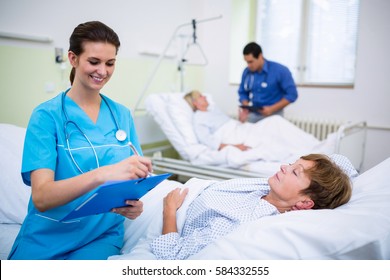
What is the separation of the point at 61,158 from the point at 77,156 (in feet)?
0.14

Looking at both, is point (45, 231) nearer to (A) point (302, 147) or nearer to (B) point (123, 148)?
(B) point (123, 148)

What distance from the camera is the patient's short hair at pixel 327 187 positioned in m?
0.96

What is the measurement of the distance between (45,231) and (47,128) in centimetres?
30

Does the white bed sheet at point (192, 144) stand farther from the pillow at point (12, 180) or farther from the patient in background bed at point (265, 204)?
the pillow at point (12, 180)

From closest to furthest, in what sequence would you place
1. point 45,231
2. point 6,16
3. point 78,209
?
point 78,209
point 45,231
point 6,16

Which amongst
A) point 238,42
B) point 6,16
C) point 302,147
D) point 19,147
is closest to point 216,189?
point 19,147

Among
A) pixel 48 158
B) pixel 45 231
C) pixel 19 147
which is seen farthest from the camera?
pixel 19 147

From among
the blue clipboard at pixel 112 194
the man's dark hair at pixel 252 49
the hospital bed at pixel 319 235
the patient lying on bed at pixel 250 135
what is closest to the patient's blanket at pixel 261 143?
the patient lying on bed at pixel 250 135

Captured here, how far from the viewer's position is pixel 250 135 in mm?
2648

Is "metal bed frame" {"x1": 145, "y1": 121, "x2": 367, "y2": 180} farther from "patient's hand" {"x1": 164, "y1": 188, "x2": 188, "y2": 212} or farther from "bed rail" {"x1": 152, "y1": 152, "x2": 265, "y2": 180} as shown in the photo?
"patient's hand" {"x1": 164, "y1": 188, "x2": 188, "y2": 212}

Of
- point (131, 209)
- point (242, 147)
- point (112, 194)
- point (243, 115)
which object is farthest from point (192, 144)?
point (112, 194)

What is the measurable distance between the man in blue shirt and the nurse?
2.03m

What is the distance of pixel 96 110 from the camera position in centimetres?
99

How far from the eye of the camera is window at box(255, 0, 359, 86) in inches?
103
